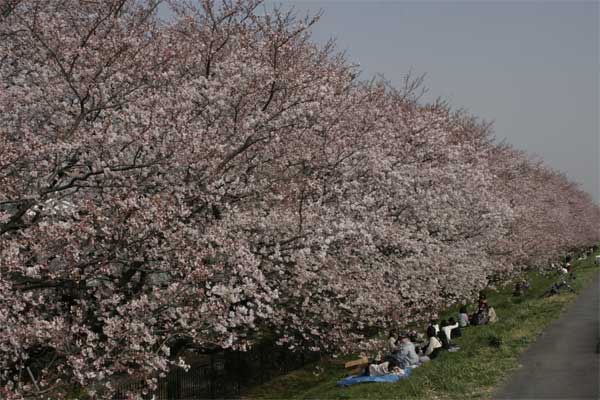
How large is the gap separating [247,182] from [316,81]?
8.47 ft

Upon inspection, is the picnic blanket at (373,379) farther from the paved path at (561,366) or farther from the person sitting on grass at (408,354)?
the paved path at (561,366)

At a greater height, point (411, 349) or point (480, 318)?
point (480, 318)

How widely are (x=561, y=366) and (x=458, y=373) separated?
206cm

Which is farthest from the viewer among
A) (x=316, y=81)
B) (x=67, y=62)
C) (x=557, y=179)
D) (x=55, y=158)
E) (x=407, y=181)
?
(x=557, y=179)

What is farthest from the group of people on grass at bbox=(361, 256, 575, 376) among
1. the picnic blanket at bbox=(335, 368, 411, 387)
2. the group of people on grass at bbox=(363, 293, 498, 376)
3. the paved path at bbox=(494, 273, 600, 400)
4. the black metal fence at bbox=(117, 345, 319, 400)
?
the black metal fence at bbox=(117, 345, 319, 400)

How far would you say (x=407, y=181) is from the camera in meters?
15.0

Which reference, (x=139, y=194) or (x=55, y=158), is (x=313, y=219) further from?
(x=55, y=158)

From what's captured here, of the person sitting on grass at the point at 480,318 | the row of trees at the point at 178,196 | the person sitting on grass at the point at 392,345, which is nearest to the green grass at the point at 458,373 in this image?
the person sitting on grass at the point at 480,318

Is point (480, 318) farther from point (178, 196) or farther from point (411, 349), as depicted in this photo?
point (178, 196)

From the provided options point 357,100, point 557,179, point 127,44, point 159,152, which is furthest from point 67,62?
point 557,179

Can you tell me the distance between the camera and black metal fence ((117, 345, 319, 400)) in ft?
52.7

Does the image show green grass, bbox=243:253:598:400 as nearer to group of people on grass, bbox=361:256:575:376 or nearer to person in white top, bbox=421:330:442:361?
person in white top, bbox=421:330:442:361

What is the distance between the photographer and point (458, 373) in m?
11.5

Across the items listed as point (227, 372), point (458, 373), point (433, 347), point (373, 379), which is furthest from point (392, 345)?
point (227, 372)
